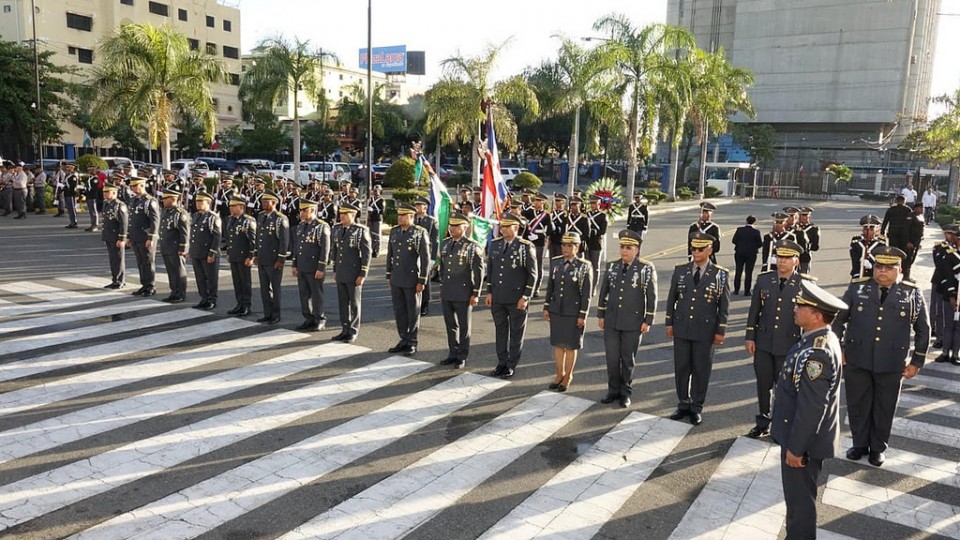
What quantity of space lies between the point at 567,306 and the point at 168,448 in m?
4.43

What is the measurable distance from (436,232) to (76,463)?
770 cm

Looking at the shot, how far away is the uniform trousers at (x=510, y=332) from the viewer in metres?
8.97

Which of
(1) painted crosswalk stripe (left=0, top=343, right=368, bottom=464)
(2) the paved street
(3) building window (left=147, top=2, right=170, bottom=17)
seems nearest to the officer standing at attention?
(2) the paved street

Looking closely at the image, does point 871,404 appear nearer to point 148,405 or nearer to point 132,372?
point 148,405

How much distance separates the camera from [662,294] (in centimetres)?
1454

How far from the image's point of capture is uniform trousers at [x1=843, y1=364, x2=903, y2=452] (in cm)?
663

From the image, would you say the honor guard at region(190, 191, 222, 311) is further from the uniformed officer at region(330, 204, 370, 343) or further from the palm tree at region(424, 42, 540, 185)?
the palm tree at region(424, 42, 540, 185)

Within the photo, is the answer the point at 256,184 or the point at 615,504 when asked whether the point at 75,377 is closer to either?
the point at 615,504

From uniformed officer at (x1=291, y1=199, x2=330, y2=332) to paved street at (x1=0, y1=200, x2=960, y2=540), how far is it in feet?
1.20

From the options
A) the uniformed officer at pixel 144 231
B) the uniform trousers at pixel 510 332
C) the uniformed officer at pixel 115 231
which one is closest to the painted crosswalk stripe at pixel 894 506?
the uniform trousers at pixel 510 332

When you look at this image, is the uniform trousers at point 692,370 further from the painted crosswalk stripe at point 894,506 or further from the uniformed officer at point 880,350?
the painted crosswalk stripe at point 894,506

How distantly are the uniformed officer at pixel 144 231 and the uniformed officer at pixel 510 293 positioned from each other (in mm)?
7138

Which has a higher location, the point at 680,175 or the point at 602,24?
the point at 602,24

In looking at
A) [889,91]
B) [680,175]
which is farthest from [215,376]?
[889,91]
